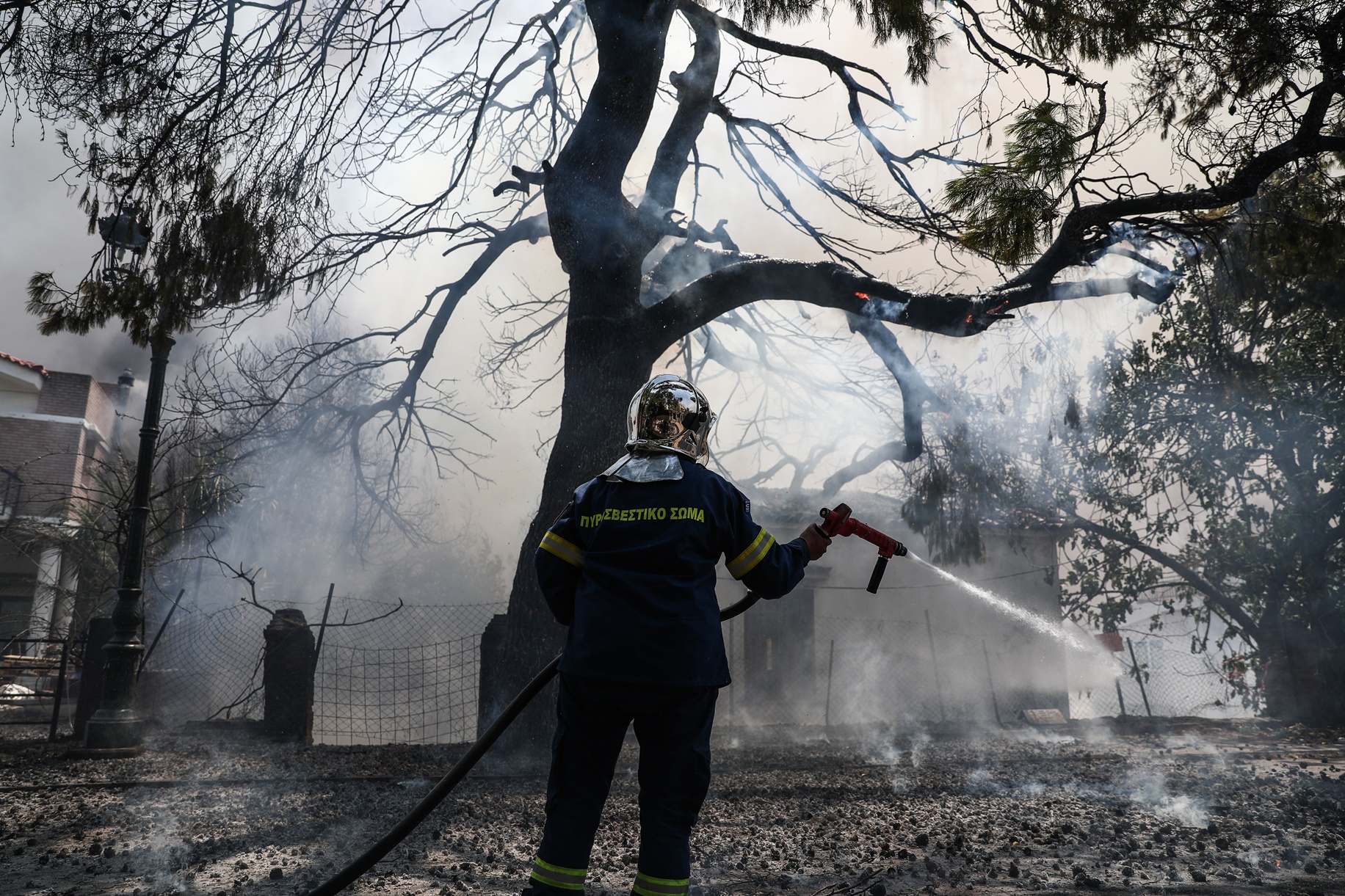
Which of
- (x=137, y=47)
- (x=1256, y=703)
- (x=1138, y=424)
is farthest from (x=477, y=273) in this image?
(x=1256, y=703)

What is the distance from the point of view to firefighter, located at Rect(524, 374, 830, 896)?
2445 mm

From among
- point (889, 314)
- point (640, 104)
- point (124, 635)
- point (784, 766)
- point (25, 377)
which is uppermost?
point (25, 377)

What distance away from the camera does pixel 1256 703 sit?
13.2m

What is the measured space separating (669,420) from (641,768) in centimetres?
114

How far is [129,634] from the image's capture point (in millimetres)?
6918

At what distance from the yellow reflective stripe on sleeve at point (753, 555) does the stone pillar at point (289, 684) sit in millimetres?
6075

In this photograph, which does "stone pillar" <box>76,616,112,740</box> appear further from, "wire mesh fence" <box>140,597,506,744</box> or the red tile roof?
the red tile roof

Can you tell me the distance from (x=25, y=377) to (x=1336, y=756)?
83.1 feet

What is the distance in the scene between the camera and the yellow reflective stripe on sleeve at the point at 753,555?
8.73 ft

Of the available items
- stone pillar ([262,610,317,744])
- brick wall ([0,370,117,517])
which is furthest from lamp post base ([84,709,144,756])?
brick wall ([0,370,117,517])

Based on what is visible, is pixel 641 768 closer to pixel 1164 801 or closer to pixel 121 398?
pixel 1164 801

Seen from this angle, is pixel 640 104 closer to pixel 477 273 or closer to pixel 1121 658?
pixel 477 273

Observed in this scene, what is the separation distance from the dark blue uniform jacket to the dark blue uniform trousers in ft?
0.26

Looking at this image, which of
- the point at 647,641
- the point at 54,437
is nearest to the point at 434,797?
the point at 647,641
